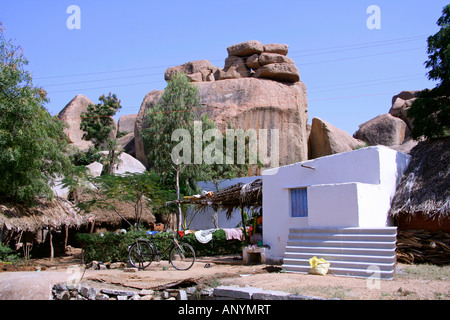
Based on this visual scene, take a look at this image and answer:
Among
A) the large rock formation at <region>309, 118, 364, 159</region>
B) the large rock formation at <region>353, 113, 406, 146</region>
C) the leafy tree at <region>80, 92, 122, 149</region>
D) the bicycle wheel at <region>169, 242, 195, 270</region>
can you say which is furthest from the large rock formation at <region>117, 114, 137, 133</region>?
the bicycle wheel at <region>169, 242, 195, 270</region>

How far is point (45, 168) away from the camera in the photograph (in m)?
16.4

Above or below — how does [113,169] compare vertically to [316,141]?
below

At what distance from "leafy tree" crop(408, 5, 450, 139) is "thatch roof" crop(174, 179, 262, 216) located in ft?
18.5

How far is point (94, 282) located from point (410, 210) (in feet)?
27.2

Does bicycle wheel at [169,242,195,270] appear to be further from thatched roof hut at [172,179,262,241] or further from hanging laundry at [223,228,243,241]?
hanging laundry at [223,228,243,241]

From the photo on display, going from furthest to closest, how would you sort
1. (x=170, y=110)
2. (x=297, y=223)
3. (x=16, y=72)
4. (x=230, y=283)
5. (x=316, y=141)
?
1. (x=316, y=141)
2. (x=170, y=110)
3. (x=16, y=72)
4. (x=297, y=223)
5. (x=230, y=283)

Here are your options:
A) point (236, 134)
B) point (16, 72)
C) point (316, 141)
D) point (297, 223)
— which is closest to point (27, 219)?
point (16, 72)

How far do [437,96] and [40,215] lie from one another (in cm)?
1564

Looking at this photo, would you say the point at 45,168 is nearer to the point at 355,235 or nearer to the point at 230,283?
the point at 230,283

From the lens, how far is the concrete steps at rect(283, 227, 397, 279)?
8727 millimetres

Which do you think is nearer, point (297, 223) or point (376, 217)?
point (376, 217)

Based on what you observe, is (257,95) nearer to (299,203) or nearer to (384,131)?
(384,131)

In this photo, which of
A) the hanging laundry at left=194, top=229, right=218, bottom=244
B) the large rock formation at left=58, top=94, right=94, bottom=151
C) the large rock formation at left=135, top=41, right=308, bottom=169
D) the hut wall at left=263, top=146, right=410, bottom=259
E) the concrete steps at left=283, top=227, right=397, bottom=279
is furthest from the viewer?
the large rock formation at left=58, top=94, right=94, bottom=151

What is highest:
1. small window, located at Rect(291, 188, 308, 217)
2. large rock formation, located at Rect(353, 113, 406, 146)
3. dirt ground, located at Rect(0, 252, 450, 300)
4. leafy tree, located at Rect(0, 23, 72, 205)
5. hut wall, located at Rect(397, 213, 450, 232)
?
large rock formation, located at Rect(353, 113, 406, 146)
